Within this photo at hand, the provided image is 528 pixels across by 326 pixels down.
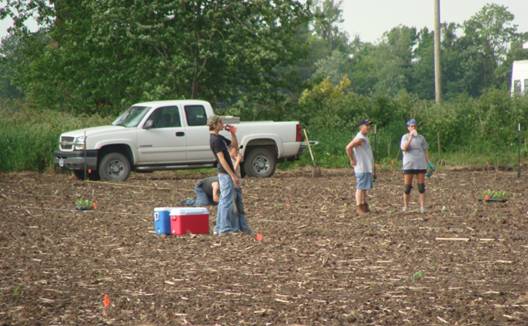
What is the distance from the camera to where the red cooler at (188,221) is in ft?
52.2

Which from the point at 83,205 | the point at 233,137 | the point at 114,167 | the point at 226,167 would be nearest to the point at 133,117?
the point at 114,167

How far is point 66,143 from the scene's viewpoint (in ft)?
90.5

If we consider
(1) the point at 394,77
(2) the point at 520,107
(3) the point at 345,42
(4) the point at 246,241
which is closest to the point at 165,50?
(2) the point at 520,107

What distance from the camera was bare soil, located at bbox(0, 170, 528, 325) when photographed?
9.86 m

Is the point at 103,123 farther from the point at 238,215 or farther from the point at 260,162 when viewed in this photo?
the point at 238,215

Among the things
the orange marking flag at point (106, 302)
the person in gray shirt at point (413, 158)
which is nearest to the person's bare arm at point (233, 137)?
the person in gray shirt at point (413, 158)

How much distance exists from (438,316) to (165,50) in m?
28.4

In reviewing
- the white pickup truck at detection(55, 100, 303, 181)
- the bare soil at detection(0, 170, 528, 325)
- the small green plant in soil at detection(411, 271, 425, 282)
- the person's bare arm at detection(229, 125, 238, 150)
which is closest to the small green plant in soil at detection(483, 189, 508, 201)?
the bare soil at detection(0, 170, 528, 325)

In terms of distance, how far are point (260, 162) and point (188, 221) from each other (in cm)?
1312

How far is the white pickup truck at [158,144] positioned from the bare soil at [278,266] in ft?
15.5

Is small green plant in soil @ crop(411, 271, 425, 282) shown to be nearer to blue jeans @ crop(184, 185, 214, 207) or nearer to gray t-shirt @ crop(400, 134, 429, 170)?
gray t-shirt @ crop(400, 134, 429, 170)

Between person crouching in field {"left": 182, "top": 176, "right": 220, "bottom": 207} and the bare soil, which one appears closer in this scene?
the bare soil

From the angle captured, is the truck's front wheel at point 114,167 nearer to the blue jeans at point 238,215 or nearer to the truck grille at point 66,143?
the truck grille at point 66,143

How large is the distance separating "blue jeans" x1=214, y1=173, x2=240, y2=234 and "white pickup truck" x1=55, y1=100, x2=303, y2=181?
449 inches
